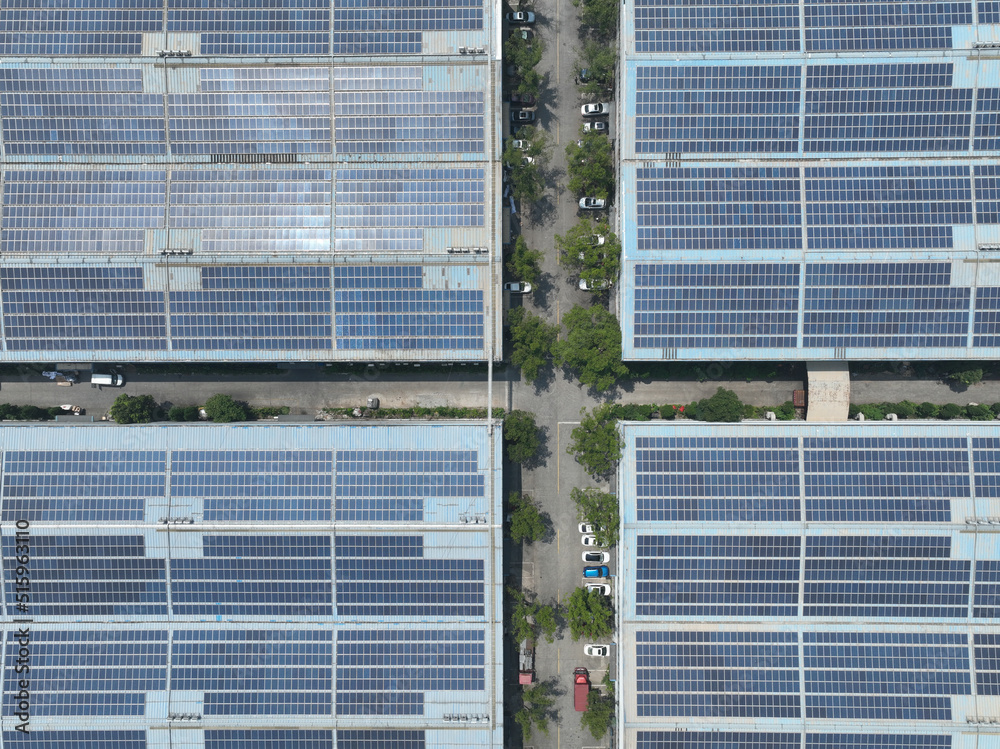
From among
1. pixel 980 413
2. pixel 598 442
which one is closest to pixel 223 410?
pixel 598 442

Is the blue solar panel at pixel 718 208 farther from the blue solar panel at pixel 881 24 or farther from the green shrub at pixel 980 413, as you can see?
the green shrub at pixel 980 413

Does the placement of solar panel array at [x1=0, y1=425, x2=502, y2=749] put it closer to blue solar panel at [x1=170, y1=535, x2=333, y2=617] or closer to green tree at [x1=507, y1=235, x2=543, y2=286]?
blue solar panel at [x1=170, y1=535, x2=333, y2=617]

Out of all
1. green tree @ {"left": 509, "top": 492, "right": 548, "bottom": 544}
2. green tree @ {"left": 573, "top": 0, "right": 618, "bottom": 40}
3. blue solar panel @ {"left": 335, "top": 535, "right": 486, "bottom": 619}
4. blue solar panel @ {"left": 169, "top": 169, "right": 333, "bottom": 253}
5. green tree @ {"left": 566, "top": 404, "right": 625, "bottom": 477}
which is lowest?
blue solar panel @ {"left": 335, "top": 535, "right": 486, "bottom": 619}

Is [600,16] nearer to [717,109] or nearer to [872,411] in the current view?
[717,109]

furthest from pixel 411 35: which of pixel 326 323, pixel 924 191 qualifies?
pixel 924 191

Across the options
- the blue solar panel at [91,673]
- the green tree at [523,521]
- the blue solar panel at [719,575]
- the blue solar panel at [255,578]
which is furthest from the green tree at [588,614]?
the blue solar panel at [91,673]

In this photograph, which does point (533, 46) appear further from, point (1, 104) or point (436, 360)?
point (1, 104)

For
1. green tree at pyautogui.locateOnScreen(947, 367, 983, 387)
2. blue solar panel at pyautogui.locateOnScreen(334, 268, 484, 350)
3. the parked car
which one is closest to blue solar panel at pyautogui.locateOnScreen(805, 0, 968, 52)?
the parked car
